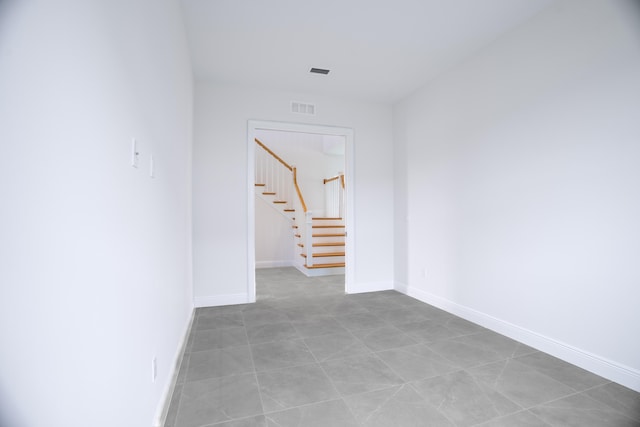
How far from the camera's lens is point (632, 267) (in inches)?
75.2

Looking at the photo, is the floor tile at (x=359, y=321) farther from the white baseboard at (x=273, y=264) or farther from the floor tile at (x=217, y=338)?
the white baseboard at (x=273, y=264)

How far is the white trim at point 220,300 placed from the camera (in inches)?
143

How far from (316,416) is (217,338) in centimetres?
141

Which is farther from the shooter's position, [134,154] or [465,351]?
[465,351]

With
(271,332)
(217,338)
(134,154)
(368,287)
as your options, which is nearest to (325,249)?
(368,287)

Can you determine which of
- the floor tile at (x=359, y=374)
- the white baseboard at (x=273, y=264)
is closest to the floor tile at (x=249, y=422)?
the floor tile at (x=359, y=374)

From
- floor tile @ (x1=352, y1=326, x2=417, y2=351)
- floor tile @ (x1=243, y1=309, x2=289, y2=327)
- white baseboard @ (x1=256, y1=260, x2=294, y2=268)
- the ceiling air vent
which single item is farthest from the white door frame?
white baseboard @ (x1=256, y1=260, x2=294, y2=268)

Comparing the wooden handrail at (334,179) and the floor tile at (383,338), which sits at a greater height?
the wooden handrail at (334,179)

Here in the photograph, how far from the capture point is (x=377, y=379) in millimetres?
2008

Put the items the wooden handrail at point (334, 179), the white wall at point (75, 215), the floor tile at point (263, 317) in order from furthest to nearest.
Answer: the wooden handrail at point (334, 179) < the floor tile at point (263, 317) < the white wall at point (75, 215)

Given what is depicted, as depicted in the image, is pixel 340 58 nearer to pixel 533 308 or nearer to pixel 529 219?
pixel 529 219

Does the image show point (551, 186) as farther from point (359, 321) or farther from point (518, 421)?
point (359, 321)

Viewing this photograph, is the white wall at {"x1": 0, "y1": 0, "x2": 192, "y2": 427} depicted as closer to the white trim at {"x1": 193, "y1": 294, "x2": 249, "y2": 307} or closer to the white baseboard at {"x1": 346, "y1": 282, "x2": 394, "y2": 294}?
the white trim at {"x1": 193, "y1": 294, "x2": 249, "y2": 307}

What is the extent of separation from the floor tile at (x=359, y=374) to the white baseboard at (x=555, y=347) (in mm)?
1338
